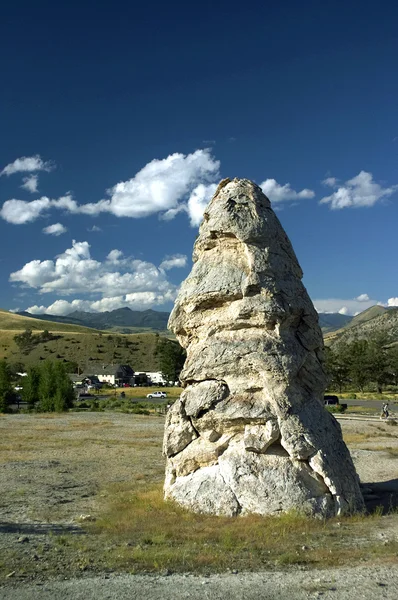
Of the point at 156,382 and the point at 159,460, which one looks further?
the point at 156,382

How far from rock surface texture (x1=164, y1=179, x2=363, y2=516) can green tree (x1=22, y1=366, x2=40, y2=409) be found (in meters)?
52.4

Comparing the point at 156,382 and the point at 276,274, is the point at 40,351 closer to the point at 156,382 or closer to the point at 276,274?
the point at 156,382

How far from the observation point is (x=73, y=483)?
19.0 metres

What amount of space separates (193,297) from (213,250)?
6.02ft

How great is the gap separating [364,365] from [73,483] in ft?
254

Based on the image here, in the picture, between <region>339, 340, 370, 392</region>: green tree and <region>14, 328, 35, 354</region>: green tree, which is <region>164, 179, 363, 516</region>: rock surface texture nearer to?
<region>339, 340, 370, 392</region>: green tree

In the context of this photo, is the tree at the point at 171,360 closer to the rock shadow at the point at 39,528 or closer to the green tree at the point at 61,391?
the green tree at the point at 61,391

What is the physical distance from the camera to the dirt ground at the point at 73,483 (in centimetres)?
957

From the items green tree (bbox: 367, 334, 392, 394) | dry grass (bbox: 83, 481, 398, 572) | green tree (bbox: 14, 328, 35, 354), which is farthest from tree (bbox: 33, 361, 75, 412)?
green tree (bbox: 14, 328, 35, 354)

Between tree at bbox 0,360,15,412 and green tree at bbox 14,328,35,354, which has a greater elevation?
green tree at bbox 14,328,35,354

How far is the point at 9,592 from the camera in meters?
8.57

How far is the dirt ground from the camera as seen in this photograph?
377 inches

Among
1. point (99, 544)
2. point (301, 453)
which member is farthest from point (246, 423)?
point (99, 544)

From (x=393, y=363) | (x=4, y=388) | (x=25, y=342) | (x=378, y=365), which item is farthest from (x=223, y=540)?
(x=25, y=342)
